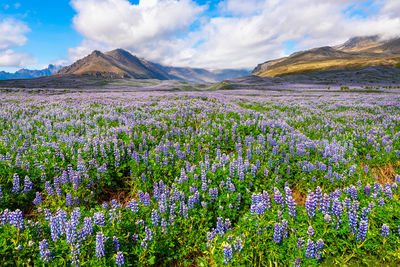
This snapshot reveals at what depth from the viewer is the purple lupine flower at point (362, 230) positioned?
307 centimetres

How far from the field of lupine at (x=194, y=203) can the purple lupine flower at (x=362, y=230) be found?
0.02 meters

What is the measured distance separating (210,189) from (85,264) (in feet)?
8.24

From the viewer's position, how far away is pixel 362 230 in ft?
10.2

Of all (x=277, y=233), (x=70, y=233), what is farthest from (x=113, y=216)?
(x=277, y=233)

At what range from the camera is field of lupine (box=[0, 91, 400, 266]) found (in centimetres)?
311

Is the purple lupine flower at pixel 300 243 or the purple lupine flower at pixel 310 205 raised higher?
the purple lupine flower at pixel 310 205

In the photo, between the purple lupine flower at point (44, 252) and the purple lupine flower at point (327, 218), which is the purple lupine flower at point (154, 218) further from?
the purple lupine flower at point (327, 218)

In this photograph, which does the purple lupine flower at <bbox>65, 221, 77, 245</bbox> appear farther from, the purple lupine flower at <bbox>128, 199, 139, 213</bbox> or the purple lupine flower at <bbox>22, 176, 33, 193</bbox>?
the purple lupine flower at <bbox>22, 176, 33, 193</bbox>

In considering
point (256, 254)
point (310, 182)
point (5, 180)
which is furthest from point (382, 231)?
point (5, 180)

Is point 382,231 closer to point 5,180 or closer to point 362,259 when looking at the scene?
point 362,259

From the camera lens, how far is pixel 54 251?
9.92 ft

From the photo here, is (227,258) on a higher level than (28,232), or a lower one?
lower

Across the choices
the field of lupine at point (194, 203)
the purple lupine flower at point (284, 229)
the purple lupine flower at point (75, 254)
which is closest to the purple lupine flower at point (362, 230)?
the field of lupine at point (194, 203)

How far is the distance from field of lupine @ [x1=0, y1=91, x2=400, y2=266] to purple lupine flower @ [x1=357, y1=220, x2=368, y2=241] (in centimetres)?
2
